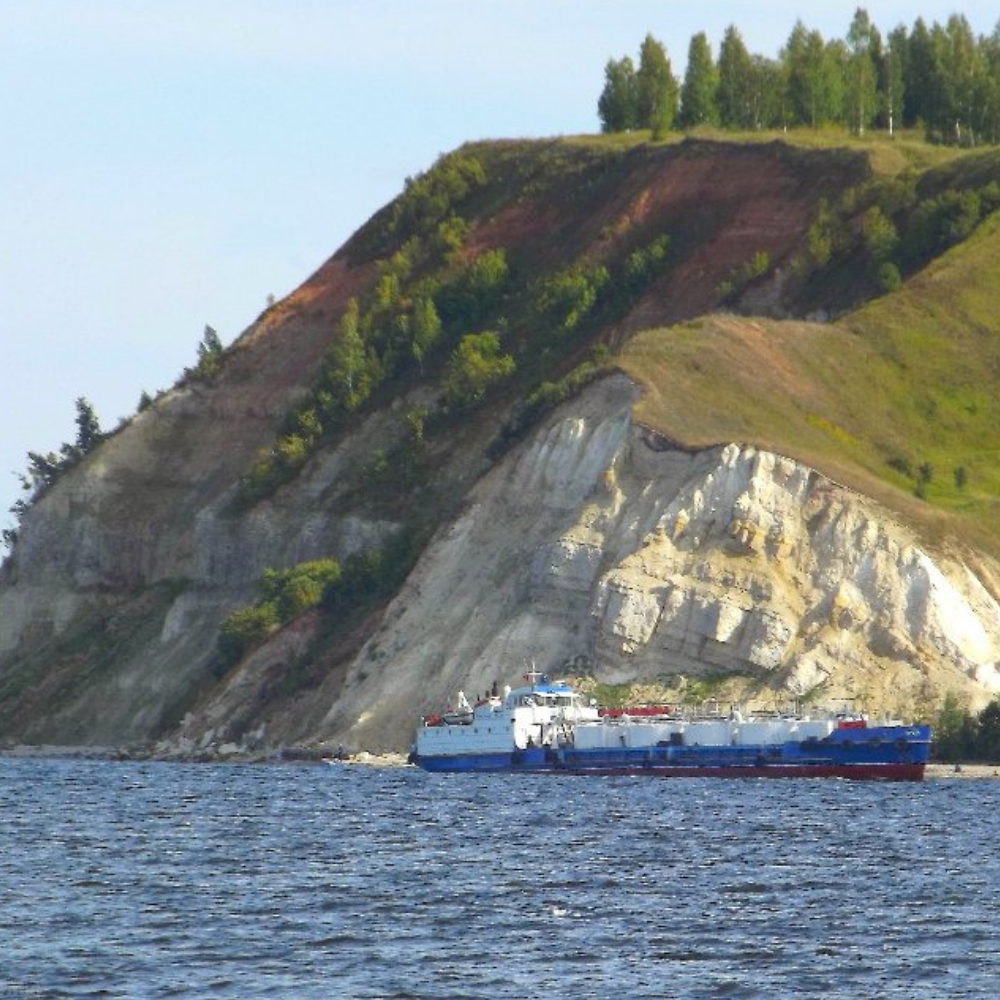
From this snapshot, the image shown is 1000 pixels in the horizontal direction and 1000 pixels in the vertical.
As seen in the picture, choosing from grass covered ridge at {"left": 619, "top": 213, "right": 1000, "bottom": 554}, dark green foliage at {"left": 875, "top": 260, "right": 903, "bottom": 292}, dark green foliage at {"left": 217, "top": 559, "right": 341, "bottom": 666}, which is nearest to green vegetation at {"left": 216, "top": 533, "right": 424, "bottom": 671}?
dark green foliage at {"left": 217, "top": 559, "right": 341, "bottom": 666}

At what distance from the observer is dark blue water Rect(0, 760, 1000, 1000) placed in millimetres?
48125

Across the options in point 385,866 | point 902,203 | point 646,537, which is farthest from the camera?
point 902,203

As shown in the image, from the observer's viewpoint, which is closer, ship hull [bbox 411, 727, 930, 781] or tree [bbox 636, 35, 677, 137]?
ship hull [bbox 411, 727, 930, 781]

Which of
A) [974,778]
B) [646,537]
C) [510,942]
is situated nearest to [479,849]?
[510,942]

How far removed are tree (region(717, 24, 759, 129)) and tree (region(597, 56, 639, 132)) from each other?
22.6 ft

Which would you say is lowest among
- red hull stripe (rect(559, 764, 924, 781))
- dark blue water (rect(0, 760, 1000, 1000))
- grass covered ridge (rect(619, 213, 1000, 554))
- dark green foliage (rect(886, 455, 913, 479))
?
dark blue water (rect(0, 760, 1000, 1000))

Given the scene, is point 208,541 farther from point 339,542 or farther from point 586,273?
point 586,273

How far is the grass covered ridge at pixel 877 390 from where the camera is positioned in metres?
128

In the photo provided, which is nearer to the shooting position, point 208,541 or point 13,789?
point 13,789

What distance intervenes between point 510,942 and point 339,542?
104 meters

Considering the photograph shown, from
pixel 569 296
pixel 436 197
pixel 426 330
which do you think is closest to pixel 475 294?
pixel 426 330

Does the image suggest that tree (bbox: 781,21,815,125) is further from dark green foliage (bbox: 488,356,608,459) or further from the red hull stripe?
the red hull stripe

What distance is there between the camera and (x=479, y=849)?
72.9 m

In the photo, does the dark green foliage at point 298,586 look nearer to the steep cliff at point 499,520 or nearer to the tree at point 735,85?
the steep cliff at point 499,520
